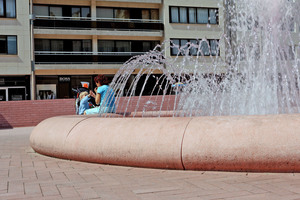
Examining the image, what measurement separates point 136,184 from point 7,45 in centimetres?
3210

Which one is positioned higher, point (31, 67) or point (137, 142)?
point (31, 67)

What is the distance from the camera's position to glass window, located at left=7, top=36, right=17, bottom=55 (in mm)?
34094

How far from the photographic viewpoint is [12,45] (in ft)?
112

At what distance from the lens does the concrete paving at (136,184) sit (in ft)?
13.7

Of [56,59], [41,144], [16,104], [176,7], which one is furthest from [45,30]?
[41,144]

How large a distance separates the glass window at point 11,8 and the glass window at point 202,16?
1732cm

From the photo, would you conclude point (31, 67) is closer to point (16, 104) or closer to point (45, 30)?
point (45, 30)

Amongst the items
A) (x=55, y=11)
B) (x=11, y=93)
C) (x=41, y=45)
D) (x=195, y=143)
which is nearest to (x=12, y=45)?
(x=41, y=45)

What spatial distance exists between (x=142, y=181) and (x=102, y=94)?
500cm

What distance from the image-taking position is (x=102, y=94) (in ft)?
31.7

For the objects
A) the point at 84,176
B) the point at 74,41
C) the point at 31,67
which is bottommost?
the point at 84,176

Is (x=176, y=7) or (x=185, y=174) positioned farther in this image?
(x=176, y=7)

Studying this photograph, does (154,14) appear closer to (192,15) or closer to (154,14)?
(154,14)

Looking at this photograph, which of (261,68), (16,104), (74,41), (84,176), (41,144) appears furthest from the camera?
(74,41)
